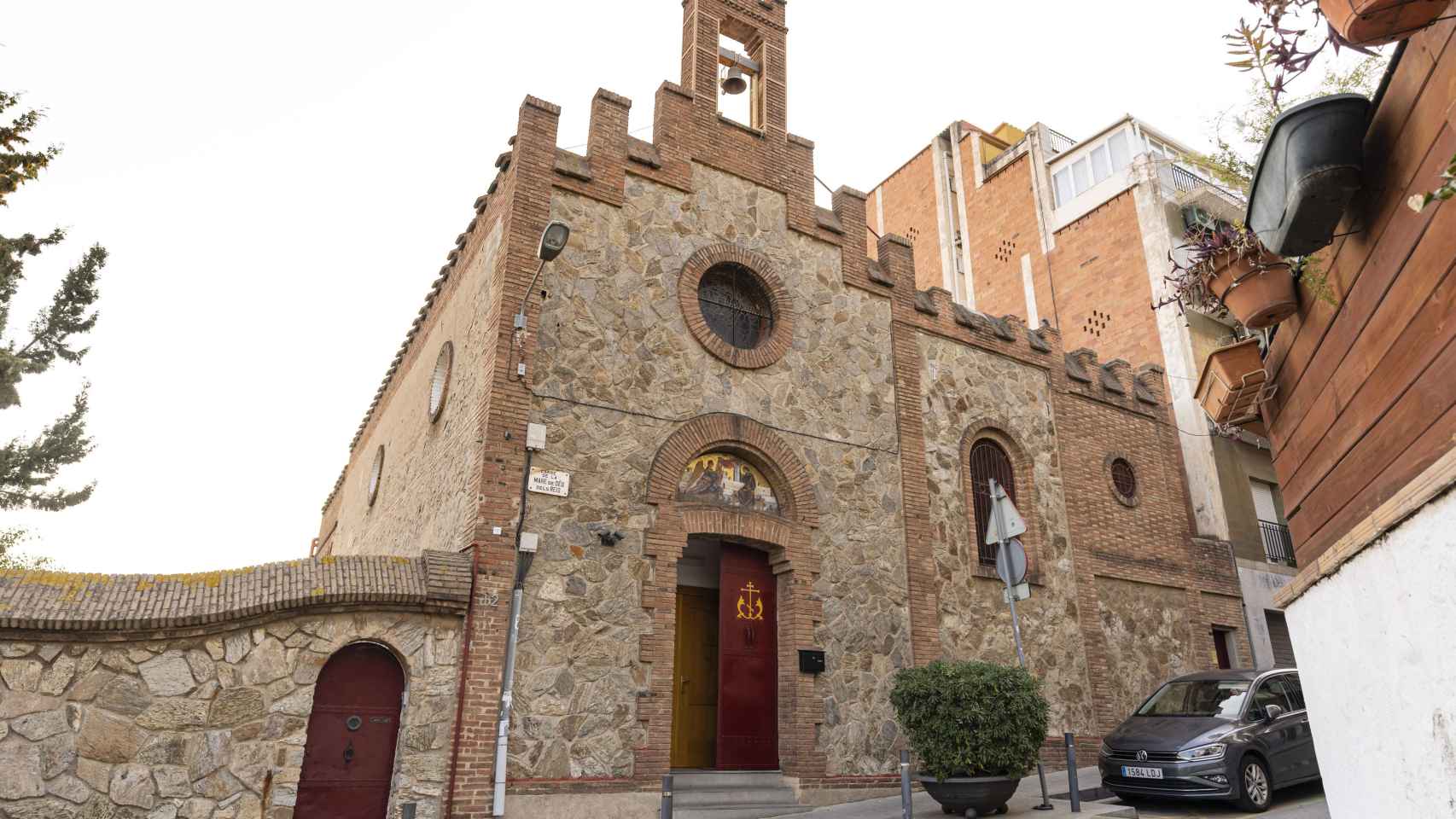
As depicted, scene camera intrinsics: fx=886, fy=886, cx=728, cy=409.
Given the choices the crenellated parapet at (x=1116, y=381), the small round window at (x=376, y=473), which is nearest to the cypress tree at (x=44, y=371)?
the small round window at (x=376, y=473)

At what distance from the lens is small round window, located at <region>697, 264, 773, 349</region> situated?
12.7 m

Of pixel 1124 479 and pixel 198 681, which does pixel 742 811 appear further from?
pixel 1124 479

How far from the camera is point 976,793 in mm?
9258

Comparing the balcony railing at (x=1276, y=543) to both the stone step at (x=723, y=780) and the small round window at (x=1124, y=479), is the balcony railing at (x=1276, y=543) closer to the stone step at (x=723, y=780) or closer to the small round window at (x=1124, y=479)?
the small round window at (x=1124, y=479)

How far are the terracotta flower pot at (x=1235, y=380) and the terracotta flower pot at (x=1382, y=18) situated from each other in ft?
8.33

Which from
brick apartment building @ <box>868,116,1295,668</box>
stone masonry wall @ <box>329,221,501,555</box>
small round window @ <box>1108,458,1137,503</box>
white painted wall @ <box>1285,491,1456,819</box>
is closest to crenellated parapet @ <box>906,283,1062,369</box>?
brick apartment building @ <box>868,116,1295,668</box>

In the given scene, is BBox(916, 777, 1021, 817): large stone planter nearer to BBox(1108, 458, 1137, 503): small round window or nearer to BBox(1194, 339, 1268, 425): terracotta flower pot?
BBox(1194, 339, 1268, 425): terracotta flower pot

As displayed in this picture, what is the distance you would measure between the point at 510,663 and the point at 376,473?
1015 cm

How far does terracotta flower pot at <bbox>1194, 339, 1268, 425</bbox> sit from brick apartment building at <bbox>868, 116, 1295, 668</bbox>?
970 cm

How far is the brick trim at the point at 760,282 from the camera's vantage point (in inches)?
478

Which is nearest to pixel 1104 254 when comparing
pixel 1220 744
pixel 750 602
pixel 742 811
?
pixel 1220 744

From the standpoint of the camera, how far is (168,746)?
7777mm

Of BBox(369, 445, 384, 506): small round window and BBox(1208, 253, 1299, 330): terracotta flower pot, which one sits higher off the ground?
BBox(369, 445, 384, 506): small round window

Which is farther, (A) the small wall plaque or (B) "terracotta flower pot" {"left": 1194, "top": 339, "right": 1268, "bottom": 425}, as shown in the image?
(A) the small wall plaque
